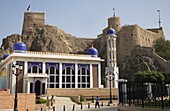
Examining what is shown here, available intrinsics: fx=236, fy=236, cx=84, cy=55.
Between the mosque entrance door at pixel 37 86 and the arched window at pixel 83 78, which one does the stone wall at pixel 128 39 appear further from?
the mosque entrance door at pixel 37 86

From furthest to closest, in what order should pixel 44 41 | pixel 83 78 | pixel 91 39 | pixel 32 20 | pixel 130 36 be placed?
pixel 91 39, pixel 32 20, pixel 44 41, pixel 130 36, pixel 83 78

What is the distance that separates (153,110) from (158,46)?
60.0 metres

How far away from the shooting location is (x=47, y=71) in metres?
41.3

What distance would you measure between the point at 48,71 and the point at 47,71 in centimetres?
18

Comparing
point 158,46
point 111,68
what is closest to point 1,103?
point 111,68

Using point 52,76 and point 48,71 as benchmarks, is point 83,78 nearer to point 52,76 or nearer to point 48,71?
point 52,76

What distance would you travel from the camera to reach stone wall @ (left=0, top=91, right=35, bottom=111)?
22.2 m

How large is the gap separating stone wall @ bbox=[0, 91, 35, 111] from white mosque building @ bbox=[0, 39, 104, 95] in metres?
13.7

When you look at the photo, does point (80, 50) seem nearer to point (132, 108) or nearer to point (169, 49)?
point (169, 49)

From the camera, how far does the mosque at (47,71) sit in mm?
37562

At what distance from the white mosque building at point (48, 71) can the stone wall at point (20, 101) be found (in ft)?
45.1

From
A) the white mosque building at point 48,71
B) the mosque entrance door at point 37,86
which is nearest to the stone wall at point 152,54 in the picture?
the white mosque building at point 48,71

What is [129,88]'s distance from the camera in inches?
585

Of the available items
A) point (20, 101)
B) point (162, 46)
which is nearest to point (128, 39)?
point (162, 46)
